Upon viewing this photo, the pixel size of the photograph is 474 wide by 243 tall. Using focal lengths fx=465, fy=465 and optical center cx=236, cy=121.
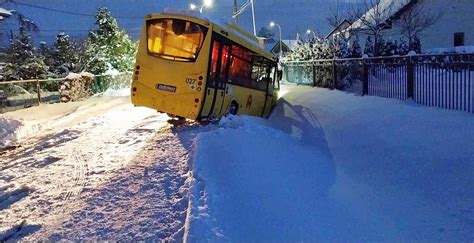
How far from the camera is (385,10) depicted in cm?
3494

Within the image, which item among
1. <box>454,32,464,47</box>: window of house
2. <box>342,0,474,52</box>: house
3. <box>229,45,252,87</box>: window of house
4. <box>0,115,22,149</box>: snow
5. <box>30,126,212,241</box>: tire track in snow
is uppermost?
<box>342,0,474,52</box>: house

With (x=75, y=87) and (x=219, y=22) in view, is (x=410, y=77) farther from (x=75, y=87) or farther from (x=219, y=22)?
(x=75, y=87)

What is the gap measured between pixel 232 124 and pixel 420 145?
14.1 ft

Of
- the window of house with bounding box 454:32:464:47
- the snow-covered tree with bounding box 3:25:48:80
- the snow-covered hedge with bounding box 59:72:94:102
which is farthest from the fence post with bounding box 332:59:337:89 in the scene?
the snow-covered tree with bounding box 3:25:48:80

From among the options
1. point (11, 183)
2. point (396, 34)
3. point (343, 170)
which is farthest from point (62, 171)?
point (396, 34)

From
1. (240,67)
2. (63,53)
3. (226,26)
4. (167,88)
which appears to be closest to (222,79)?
(240,67)

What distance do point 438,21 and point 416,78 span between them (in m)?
22.4

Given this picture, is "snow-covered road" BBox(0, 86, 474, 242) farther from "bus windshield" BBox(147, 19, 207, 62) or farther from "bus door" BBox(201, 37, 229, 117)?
"bus windshield" BBox(147, 19, 207, 62)

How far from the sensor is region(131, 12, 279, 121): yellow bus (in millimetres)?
12398

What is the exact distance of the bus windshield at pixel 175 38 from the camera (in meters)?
12.5

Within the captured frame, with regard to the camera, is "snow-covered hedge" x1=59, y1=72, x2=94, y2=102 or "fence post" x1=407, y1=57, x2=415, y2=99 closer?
"fence post" x1=407, y1=57, x2=415, y2=99

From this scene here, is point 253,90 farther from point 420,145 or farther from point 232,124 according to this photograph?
point 420,145

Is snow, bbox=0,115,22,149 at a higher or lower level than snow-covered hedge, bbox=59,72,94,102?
lower

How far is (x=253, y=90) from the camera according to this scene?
1562 cm
